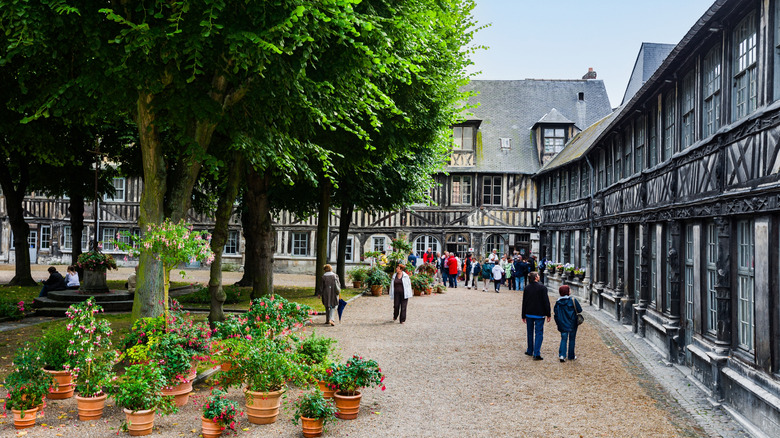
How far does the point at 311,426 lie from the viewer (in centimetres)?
670

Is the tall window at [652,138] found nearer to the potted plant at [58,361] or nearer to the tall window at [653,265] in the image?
the tall window at [653,265]

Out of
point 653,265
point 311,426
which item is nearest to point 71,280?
point 311,426

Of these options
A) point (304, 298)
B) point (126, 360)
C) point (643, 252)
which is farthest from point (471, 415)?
point (304, 298)

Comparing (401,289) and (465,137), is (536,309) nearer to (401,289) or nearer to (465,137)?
(401,289)

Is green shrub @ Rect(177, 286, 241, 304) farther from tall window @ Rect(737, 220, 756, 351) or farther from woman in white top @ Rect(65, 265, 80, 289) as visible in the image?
tall window @ Rect(737, 220, 756, 351)

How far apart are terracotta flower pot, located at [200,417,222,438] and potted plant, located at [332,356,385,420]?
4.80 ft

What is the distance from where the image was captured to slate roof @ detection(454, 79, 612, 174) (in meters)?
34.6

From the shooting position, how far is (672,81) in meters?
12.9

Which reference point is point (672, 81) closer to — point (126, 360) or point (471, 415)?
point (471, 415)

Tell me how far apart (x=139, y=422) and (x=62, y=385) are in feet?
6.19

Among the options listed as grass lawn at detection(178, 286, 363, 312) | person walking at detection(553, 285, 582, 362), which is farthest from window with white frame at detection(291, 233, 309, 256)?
person walking at detection(553, 285, 582, 362)

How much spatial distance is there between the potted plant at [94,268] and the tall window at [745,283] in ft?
46.9

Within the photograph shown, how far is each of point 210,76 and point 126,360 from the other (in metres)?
4.89

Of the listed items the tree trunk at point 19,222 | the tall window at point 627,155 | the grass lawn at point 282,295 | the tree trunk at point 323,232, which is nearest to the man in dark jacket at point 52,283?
the grass lawn at point 282,295
